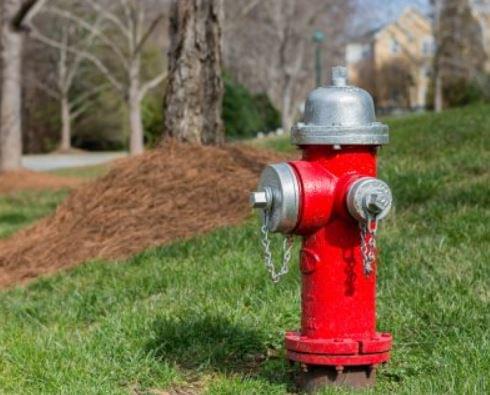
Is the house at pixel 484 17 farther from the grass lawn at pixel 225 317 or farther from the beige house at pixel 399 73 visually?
the grass lawn at pixel 225 317

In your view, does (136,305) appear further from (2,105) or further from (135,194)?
(2,105)

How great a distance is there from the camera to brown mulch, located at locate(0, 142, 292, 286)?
7537 mm

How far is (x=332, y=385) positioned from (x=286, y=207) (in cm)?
76

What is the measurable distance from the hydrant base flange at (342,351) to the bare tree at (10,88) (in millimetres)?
16288

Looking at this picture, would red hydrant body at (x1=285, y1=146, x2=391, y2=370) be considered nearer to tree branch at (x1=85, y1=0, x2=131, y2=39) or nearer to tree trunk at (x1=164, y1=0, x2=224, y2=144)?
tree trunk at (x1=164, y1=0, x2=224, y2=144)

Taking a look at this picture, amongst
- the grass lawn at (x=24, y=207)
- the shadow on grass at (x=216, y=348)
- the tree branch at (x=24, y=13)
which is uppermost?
the tree branch at (x=24, y=13)

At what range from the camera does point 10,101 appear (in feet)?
65.1

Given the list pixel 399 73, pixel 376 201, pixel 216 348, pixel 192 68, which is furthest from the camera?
pixel 399 73

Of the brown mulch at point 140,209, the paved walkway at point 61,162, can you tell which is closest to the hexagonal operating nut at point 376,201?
the brown mulch at point 140,209

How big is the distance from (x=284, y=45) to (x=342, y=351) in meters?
40.5

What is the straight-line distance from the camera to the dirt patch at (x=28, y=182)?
17.6m

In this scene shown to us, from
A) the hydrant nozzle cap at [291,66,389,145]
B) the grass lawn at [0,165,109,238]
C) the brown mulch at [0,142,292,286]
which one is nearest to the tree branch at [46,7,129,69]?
the grass lawn at [0,165,109,238]

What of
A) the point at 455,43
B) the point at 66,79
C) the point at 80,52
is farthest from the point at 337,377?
the point at 455,43

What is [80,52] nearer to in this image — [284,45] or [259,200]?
[284,45]
